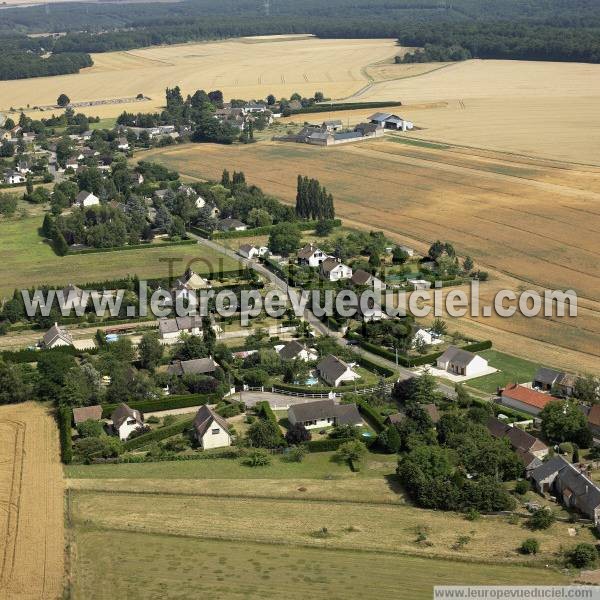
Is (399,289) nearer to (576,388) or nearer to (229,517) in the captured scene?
(576,388)

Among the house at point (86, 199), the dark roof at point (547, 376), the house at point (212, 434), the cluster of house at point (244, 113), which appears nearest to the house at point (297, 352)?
the house at point (212, 434)

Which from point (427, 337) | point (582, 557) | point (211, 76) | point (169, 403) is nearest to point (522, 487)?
point (582, 557)

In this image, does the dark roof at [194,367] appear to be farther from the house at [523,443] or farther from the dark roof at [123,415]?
the house at [523,443]

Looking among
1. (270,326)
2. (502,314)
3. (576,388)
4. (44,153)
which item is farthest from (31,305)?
(44,153)

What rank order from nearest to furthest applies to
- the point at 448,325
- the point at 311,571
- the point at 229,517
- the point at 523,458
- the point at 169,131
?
1. the point at 311,571
2. the point at 229,517
3. the point at 523,458
4. the point at 448,325
5. the point at 169,131

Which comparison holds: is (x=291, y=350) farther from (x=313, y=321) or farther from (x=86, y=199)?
(x=86, y=199)

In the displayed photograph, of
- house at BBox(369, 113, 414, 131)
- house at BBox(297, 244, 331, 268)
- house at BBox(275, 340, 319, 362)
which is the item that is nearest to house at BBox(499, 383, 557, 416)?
house at BBox(275, 340, 319, 362)
